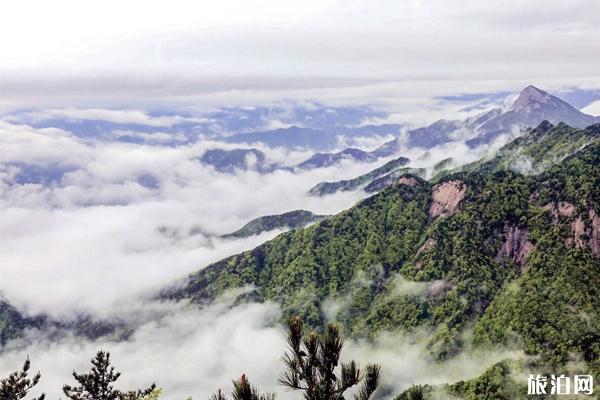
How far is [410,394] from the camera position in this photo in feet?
76.4

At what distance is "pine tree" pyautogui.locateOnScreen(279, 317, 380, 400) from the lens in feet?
66.6

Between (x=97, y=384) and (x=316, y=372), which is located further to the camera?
(x=97, y=384)

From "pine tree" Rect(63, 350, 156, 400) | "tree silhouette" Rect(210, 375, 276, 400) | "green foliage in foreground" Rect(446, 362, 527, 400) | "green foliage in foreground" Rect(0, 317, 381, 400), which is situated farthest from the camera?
"green foliage in foreground" Rect(446, 362, 527, 400)

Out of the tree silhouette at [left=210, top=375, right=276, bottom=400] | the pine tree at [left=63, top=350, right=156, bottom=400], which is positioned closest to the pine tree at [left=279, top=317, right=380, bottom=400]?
the tree silhouette at [left=210, top=375, right=276, bottom=400]

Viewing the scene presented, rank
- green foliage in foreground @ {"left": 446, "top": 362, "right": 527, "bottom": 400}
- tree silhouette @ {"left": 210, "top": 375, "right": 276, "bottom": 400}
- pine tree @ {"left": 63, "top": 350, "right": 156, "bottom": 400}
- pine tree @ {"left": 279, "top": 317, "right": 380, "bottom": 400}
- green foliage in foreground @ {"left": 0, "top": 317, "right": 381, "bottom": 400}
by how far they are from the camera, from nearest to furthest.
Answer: tree silhouette @ {"left": 210, "top": 375, "right": 276, "bottom": 400} < green foliage in foreground @ {"left": 0, "top": 317, "right": 381, "bottom": 400} < pine tree @ {"left": 279, "top": 317, "right": 380, "bottom": 400} < pine tree @ {"left": 63, "top": 350, "right": 156, "bottom": 400} < green foliage in foreground @ {"left": 446, "top": 362, "right": 527, "bottom": 400}

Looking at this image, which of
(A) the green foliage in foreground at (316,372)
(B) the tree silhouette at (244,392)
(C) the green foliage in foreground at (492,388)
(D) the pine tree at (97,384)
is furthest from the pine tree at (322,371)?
(C) the green foliage in foreground at (492,388)

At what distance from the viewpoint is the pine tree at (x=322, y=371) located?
20312 millimetres

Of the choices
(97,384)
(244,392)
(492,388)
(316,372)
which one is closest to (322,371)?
(316,372)

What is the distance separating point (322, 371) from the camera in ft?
68.1

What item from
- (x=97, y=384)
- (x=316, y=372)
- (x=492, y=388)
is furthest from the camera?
(x=492, y=388)

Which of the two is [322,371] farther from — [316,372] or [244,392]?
[244,392]

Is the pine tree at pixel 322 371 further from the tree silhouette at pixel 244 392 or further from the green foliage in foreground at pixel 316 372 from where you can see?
the tree silhouette at pixel 244 392

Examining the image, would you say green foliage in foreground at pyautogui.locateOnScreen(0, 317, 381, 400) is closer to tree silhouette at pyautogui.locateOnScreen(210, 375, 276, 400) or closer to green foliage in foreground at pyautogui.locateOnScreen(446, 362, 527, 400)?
tree silhouette at pyautogui.locateOnScreen(210, 375, 276, 400)

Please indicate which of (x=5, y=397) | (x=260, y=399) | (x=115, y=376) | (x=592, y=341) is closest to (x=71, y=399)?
(x=115, y=376)
